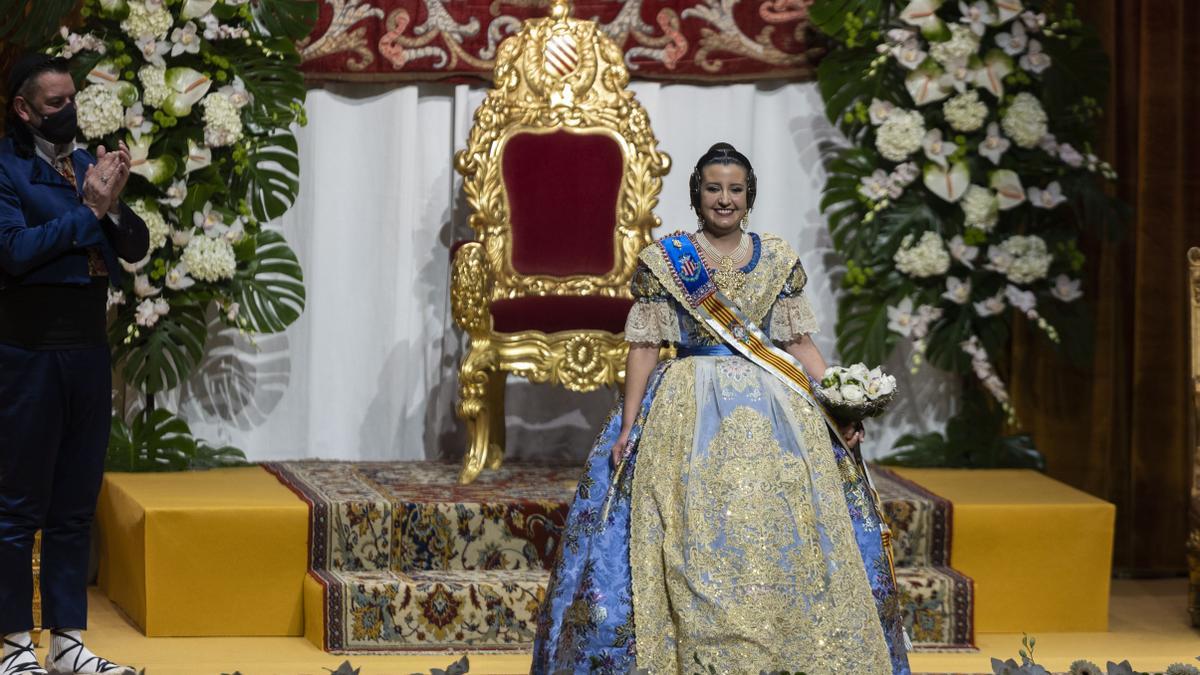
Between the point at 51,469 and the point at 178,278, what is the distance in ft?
4.24

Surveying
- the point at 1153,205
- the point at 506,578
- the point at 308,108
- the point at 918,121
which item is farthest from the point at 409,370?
the point at 1153,205

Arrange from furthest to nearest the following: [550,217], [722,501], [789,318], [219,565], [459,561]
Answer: [550,217] < [459,561] < [219,565] < [789,318] < [722,501]

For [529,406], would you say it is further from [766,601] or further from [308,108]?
[766,601]

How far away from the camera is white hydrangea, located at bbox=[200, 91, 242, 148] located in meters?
5.36

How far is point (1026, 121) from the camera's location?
19.0ft

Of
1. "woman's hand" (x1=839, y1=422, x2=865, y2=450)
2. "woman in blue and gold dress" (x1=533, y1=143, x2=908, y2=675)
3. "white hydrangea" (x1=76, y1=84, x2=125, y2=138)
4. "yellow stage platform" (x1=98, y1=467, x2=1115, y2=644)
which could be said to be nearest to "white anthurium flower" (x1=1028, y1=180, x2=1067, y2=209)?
"yellow stage platform" (x1=98, y1=467, x2=1115, y2=644)

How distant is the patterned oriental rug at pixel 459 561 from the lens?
4.88 meters

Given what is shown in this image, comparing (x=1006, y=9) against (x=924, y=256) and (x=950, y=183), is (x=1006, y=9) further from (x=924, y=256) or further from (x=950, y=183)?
(x=924, y=256)

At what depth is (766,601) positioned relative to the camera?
3707 millimetres

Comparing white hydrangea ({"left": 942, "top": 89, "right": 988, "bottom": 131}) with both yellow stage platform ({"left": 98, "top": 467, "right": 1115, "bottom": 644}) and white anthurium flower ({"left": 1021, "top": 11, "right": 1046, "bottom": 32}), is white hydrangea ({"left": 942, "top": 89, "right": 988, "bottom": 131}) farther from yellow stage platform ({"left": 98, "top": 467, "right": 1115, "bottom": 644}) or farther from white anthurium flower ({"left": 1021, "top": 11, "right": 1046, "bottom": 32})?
yellow stage platform ({"left": 98, "top": 467, "right": 1115, "bottom": 644})

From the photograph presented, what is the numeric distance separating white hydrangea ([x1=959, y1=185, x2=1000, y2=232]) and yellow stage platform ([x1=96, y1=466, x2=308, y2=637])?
2.38 meters

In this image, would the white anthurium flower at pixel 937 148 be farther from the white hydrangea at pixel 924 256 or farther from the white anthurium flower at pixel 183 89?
the white anthurium flower at pixel 183 89

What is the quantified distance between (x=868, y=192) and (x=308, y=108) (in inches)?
75.3

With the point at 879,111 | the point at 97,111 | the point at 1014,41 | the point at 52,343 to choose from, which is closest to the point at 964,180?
the point at 879,111
